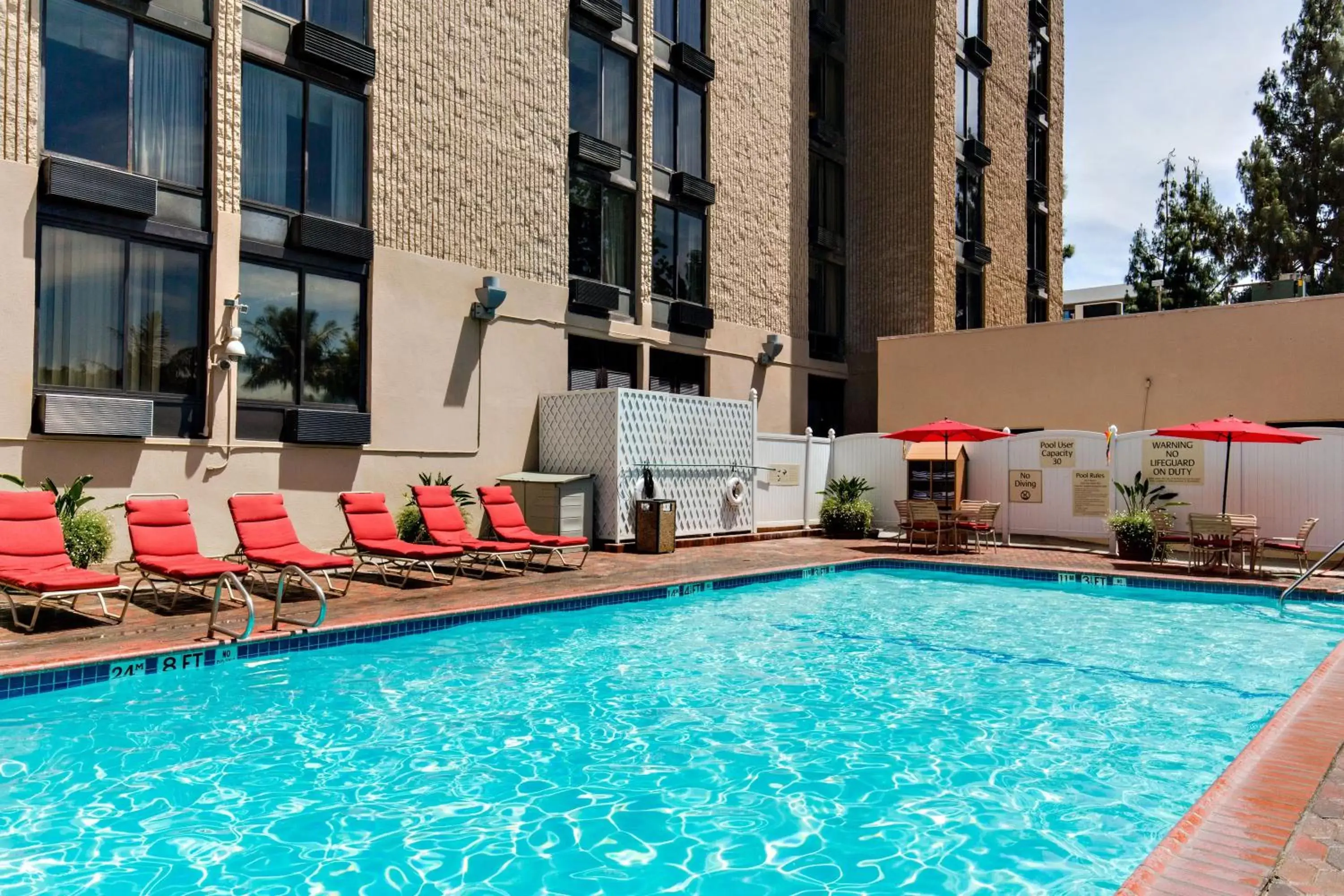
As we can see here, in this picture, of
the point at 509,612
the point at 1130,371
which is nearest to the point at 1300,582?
the point at 1130,371

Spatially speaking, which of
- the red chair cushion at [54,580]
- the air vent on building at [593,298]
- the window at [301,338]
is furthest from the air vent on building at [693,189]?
the red chair cushion at [54,580]

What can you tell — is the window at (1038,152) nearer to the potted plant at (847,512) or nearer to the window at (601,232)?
the potted plant at (847,512)

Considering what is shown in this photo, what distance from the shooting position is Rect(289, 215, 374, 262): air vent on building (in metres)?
12.0

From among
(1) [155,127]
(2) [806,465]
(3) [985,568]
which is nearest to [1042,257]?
(2) [806,465]

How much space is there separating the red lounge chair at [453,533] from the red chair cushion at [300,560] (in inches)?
69.1

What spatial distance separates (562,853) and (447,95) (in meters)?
12.5

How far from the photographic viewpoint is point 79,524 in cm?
952

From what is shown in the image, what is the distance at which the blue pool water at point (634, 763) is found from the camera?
393cm

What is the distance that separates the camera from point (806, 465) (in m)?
17.8

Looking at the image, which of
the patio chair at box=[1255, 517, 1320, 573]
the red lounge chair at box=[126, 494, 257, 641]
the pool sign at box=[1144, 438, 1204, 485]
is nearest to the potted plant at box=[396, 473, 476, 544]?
the red lounge chair at box=[126, 494, 257, 641]

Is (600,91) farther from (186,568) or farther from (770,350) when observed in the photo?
(186,568)

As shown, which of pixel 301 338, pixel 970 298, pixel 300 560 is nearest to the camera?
pixel 300 560

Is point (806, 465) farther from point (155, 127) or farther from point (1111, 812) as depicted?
point (1111, 812)

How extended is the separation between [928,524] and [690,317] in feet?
20.4
